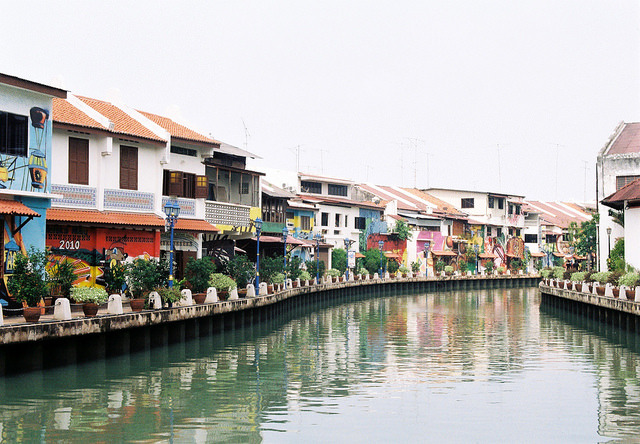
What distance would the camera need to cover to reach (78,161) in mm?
33656

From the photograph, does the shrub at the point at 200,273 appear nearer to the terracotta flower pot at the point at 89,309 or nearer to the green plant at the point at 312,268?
the terracotta flower pot at the point at 89,309

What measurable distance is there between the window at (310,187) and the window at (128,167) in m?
37.6

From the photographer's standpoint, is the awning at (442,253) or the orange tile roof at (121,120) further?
the awning at (442,253)

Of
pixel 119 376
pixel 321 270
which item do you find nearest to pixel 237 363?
pixel 119 376

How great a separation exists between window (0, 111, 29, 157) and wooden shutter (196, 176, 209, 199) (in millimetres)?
15121

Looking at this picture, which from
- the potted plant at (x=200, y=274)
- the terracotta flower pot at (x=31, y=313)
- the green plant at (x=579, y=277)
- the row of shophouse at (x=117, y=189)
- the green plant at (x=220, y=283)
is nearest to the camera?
the terracotta flower pot at (x=31, y=313)

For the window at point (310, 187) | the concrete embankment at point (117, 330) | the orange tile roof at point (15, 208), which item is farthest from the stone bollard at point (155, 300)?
the window at point (310, 187)

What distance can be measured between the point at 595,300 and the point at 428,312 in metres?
11.9

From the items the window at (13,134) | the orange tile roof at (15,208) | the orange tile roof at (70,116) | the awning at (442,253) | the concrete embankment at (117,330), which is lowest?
the concrete embankment at (117,330)

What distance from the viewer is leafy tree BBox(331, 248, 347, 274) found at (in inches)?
2881

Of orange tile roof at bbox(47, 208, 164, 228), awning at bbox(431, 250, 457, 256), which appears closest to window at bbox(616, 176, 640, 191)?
awning at bbox(431, 250, 457, 256)

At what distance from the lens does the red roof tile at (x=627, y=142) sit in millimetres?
59884

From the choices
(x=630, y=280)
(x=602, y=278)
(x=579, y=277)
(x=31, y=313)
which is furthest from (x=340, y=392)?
(x=579, y=277)

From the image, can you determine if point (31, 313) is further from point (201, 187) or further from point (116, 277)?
point (201, 187)
